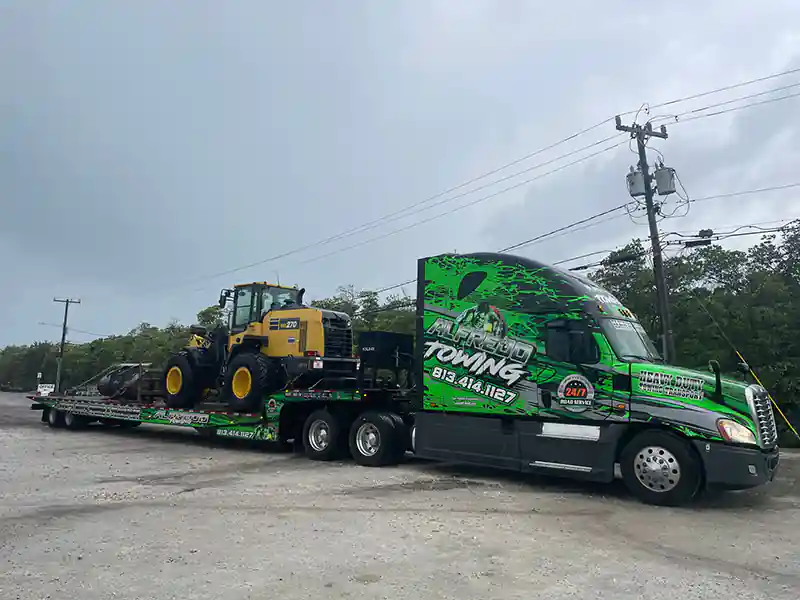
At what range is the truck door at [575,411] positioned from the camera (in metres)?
9.08

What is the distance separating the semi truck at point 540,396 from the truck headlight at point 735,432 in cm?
1

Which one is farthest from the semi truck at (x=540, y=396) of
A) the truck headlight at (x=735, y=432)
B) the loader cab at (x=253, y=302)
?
the loader cab at (x=253, y=302)

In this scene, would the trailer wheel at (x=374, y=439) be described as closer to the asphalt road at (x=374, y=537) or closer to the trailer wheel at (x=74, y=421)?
the asphalt road at (x=374, y=537)

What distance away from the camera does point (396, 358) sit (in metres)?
12.5

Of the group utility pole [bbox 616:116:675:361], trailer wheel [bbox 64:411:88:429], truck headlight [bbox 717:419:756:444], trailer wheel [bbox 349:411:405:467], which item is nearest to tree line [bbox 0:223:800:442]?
utility pole [bbox 616:116:675:361]

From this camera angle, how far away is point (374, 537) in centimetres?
669

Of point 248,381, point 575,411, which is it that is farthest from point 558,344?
point 248,381

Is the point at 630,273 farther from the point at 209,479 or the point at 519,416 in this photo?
the point at 209,479

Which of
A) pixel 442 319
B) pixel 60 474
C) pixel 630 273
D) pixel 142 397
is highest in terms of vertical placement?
pixel 630 273

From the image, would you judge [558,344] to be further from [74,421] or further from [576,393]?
[74,421]

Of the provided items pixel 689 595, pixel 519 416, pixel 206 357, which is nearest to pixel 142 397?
pixel 206 357

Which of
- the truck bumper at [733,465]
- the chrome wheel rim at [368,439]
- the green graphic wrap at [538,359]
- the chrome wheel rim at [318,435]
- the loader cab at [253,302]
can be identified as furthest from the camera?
the loader cab at [253,302]

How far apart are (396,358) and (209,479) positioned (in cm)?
395

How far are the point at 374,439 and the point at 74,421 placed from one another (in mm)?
11994
